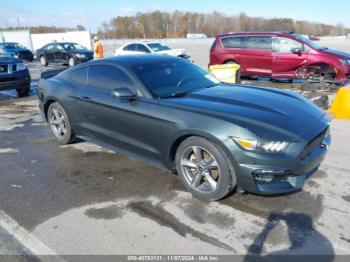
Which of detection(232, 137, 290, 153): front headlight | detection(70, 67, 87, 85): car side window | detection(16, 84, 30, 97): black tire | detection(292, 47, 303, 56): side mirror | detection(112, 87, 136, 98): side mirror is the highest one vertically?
detection(292, 47, 303, 56): side mirror

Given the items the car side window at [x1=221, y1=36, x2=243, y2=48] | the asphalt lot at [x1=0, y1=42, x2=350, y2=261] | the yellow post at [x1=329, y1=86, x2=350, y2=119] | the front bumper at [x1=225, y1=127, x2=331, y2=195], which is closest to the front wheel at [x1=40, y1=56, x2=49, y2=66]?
the car side window at [x1=221, y1=36, x2=243, y2=48]

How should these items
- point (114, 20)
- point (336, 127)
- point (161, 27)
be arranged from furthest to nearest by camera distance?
point (161, 27)
point (114, 20)
point (336, 127)

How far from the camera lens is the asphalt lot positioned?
292 centimetres

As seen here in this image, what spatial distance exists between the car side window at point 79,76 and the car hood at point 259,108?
1.69m

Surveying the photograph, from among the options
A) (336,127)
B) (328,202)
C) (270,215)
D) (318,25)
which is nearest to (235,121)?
(270,215)

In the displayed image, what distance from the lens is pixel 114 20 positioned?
105000 mm

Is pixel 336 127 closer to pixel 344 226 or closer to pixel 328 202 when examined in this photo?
pixel 328 202

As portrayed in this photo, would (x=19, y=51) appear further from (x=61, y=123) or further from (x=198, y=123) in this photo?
(x=198, y=123)

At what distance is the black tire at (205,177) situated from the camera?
Result: 11.1 ft

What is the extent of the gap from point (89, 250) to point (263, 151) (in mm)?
1819

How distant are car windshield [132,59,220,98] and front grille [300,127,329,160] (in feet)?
5.40

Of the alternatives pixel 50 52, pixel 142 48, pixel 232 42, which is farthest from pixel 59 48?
pixel 232 42

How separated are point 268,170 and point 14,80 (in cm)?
919

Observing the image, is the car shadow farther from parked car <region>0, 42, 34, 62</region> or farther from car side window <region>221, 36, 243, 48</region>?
parked car <region>0, 42, 34, 62</region>
